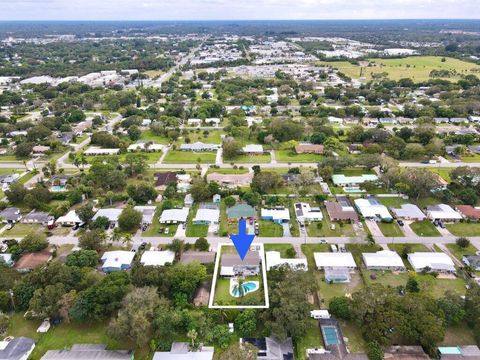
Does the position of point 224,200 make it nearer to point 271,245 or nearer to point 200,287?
point 271,245

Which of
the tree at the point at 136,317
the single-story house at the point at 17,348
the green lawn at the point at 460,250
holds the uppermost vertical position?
the tree at the point at 136,317

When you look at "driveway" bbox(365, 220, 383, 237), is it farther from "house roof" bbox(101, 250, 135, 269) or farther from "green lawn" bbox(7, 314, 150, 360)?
"green lawn" bbox(7, 314, 150, 360)

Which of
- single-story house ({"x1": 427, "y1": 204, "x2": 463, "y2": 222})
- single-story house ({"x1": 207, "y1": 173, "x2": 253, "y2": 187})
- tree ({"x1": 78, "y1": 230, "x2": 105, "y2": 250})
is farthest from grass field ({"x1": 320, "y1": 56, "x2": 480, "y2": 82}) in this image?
tree ({"x1": 78, "y1": 230, "x2": 105, "y2": 250})

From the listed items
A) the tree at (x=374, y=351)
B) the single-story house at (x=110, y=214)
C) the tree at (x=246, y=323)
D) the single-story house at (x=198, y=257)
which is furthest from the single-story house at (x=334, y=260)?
the single-story house at (x=110, y=214)

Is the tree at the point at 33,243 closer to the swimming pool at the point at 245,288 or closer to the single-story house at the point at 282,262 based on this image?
the swimming pool at the point at 245,288

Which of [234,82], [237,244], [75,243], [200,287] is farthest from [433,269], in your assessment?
[234,82]
